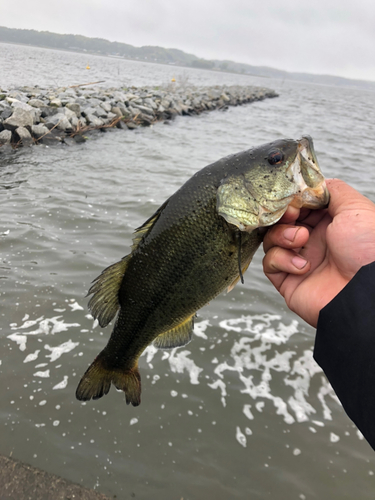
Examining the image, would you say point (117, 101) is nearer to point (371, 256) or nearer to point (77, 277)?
point (77, 277)

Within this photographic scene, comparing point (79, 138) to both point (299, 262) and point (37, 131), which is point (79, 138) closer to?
point (37, 131)

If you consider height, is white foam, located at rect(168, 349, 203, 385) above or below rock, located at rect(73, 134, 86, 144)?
below

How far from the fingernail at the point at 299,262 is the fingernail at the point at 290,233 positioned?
228 millimetres

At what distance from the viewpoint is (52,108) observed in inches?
599

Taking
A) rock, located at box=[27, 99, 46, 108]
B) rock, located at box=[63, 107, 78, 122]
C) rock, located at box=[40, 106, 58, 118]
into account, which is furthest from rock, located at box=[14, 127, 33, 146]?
rock, located at box=[27, 99, 46, 108]

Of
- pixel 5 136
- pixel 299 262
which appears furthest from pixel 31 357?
pixel 5 136

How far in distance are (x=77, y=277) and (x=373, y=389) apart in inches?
188

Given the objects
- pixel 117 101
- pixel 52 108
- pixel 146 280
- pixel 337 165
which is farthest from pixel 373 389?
pixel 117 101

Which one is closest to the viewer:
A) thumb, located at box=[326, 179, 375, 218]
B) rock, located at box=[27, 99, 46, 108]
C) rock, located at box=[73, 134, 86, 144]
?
thumb, located at box=[326, 179, 375, 218]

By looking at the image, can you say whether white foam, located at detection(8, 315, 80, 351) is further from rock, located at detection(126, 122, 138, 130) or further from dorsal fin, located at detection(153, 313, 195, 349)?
rock, located at detection(126, 122, 138, 130)

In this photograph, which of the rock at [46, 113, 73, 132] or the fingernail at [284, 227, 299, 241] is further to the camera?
Answer: the rock at [46, 113, 73, 132]

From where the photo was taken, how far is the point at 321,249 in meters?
2.81

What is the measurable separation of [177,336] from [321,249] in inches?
54.5

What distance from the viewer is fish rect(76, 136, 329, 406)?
7.45ft
